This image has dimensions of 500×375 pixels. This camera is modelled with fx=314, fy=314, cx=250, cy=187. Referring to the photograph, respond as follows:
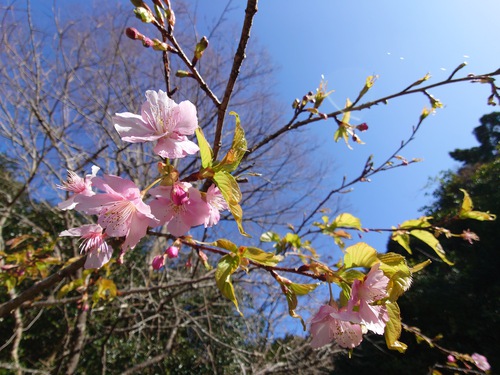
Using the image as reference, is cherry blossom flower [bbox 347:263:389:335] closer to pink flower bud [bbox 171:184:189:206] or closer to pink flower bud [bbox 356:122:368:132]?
pink flower bud [bbox 171:184:189:206]

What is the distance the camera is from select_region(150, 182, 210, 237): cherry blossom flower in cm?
59

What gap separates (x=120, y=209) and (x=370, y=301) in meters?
0.52

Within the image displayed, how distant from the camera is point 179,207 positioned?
615 mm

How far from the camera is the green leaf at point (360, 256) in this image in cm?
56

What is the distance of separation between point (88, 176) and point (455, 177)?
872 cm

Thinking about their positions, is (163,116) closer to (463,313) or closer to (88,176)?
(88,176)

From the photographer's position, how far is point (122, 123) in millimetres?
622

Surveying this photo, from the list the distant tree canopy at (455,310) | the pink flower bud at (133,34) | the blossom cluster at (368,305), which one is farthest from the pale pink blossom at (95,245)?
the distant tree canopy at (455,310)

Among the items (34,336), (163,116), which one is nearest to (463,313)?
(163,116)

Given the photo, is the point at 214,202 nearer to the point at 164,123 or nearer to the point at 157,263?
the point at 164,123

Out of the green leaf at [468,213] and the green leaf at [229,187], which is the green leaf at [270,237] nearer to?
the green leaf at [468,213]

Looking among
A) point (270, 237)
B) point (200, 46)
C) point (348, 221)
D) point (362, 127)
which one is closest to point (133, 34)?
point (200, 46)

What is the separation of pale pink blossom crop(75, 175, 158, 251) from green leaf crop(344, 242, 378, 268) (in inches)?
14.6

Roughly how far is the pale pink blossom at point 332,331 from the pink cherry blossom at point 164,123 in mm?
444
